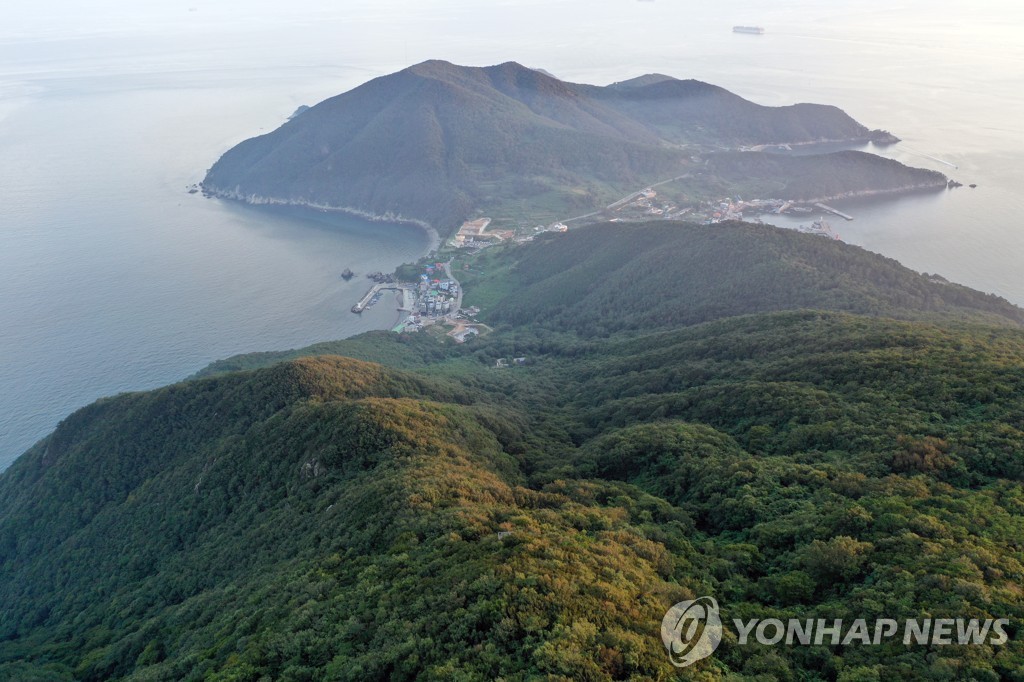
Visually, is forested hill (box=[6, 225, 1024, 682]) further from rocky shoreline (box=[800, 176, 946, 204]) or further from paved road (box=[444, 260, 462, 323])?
rocky shoreline (box=[800, 176, 946, 204])

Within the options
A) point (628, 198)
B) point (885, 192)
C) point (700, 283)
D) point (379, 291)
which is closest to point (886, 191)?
point (885, 192)

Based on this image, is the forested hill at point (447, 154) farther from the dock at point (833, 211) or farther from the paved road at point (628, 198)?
the dock at point (833, 211)

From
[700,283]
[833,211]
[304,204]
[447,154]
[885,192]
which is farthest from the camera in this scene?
[447,154]

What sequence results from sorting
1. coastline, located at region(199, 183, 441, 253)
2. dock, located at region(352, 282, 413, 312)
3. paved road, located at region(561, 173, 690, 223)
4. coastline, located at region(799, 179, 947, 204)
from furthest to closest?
coastline, located at region(199, 183, 441, 253) < coastline, located at region(799, 179, 947, 204) < paved road, located at region(561, 173, 690, 223) < dock, located at region(352, 282, 413, 312)

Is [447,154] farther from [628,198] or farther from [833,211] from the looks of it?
[833,211]

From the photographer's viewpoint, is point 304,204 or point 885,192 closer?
Result: point 885,192

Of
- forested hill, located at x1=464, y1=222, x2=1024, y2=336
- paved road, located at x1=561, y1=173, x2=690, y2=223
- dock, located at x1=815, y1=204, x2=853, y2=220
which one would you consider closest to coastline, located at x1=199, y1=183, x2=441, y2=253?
paved road, located at x1=561, y1=173, x2=690, y2=223
